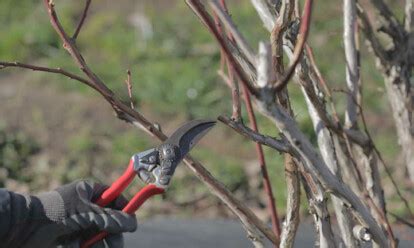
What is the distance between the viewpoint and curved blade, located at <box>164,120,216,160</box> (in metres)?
2.11

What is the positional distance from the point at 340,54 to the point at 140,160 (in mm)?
5745

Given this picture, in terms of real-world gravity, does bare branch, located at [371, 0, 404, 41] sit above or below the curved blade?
below

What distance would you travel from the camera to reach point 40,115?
6992 millimetres

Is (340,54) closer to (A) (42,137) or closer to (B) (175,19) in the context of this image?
(B) (175,19)

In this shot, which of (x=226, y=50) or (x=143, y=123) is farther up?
(x=226, y=50)

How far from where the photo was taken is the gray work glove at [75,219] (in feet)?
6.64

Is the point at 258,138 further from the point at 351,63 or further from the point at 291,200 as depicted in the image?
the point at 351,63

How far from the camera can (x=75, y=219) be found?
203cm

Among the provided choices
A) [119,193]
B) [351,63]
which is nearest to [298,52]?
[119,193]

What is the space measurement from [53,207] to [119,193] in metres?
0.15

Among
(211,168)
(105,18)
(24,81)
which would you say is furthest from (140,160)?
(105,18)

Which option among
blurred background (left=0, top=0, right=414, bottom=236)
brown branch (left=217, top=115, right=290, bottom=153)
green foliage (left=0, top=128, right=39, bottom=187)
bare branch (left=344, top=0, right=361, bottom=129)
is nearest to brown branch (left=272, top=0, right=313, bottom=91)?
brown branch (left=217, top=115, right=290, bottom=153)

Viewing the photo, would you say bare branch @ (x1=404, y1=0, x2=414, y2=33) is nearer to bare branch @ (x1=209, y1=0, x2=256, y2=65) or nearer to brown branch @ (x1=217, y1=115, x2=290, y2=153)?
bare branch @ (x1=209, y1=0, x2=256, y2=65)

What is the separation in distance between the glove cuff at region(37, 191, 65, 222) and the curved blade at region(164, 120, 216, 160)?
0.27 meters
